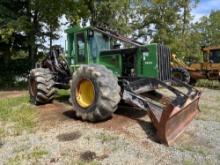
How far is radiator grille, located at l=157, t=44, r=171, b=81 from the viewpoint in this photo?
8141 mm

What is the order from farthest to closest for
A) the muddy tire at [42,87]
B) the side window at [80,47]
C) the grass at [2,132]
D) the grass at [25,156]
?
the muddy tire at [42,87]
the side window at [80,47]
the grass at [2,132]
the grass at [25,156]

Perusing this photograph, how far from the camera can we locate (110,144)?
6.06m

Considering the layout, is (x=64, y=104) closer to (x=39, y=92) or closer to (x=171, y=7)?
(x=39, y=92)

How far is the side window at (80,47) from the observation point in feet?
30.3

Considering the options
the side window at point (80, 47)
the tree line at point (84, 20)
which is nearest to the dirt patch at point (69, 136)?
the side window at point (80, 47)

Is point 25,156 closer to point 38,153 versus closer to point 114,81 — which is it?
point 38,153

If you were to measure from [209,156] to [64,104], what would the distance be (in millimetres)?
5590

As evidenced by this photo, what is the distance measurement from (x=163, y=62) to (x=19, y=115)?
13.5 ft

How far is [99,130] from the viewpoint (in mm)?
6930

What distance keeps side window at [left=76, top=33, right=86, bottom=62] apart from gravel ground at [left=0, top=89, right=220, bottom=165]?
2.24m

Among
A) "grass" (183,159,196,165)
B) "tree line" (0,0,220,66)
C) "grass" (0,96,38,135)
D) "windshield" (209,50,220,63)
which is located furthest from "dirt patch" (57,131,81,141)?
"windshield" (209,50,220,63)

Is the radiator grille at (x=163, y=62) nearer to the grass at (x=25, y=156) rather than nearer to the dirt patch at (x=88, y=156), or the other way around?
the dirt patch at (x=88, y=156)

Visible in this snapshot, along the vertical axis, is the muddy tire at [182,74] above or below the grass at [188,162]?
above

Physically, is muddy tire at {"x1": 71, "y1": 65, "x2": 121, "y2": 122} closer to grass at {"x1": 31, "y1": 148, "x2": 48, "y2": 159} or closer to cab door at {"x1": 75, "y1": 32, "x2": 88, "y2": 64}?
cab door at {"x1": 75, "y1": 32, "x2": 88, "y2": 64}
